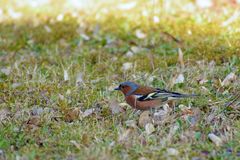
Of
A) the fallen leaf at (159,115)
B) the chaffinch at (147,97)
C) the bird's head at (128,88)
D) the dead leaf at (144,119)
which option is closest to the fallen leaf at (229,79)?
the chaffinch at (147,97)

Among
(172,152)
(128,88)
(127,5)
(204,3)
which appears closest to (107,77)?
(128,88)

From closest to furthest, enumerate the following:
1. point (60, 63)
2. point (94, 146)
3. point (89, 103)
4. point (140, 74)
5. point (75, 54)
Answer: point (94, 146), point (89, 103), point (140, 74), point (60, 63), point (75, 54)

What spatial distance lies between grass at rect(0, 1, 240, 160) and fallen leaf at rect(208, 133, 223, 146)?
0.03 meters

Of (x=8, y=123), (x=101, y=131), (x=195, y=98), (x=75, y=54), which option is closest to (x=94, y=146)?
(x=101, y=131)

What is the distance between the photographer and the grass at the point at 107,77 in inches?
177

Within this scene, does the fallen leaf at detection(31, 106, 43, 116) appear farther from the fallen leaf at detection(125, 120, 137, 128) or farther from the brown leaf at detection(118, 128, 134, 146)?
the brown leaf at detection(118, 128, 134, 146)

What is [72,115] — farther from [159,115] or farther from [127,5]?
[127,5]

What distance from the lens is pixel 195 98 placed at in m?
5.62

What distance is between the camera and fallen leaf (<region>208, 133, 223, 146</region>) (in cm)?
446

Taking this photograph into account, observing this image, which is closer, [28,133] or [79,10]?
[28,133]

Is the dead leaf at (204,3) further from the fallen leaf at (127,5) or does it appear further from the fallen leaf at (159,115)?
the fallen leaf at (159,115)

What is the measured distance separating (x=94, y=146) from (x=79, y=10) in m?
5.72

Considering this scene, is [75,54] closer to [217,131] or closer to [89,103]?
[89,103]

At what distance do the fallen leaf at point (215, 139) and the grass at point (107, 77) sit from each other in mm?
30
